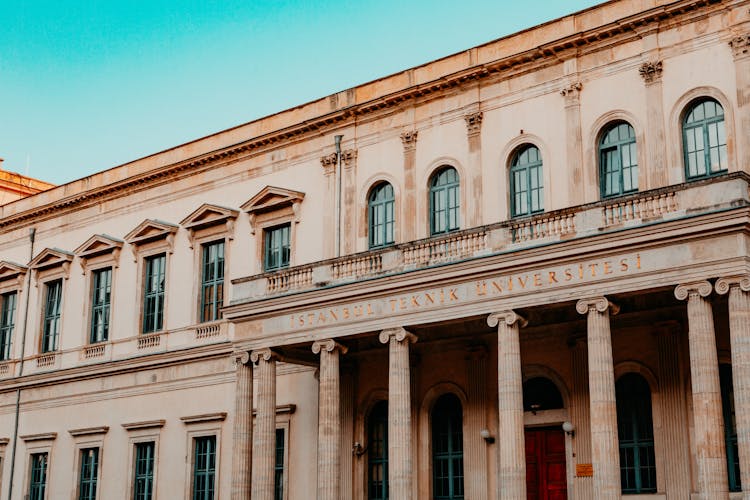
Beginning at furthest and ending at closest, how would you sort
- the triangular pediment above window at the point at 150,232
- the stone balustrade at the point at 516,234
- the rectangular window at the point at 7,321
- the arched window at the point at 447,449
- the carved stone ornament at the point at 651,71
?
the rectangular window at the point at 7,321, the triangular pediment above window at the point at 150,232, the arched window at the point at 447,449, the carved stone ornament at the point at 651,71, the stone balustrade at the point at 516,234

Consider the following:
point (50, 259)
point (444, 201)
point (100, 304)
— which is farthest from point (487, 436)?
point (50, 259)

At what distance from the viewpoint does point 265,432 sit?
24922mm

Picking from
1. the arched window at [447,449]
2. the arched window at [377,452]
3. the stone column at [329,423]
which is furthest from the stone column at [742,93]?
the arched window at [377,452]

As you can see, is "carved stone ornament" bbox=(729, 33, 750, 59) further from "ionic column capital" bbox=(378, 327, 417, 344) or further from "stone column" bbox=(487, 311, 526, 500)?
"ionic column capital" bbox=(378, 327, 417, 344)

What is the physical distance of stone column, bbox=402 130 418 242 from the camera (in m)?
27.0

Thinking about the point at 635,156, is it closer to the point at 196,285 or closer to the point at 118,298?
the point at 196,285

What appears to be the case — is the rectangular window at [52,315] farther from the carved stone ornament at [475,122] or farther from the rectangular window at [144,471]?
the carved stone ornament at [475,122]

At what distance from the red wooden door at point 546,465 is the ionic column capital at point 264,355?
6.37 m

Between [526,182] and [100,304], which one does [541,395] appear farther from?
[100,304]

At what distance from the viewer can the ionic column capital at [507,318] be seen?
21281mm

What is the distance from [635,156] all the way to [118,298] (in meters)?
18.2

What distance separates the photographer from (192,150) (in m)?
33.4

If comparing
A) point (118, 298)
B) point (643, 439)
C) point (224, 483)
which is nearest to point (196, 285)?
point (118, 298)

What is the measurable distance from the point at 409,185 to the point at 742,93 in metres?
8.78
